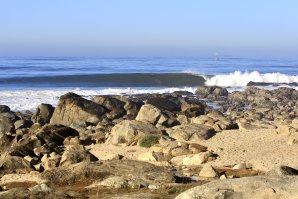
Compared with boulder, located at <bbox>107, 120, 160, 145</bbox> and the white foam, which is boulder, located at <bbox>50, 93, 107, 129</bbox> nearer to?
boulder, located at <bbox>107, 120, 160, 145</bbox>

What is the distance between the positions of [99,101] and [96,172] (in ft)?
50.7

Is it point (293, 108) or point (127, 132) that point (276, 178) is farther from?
point (293, 108)

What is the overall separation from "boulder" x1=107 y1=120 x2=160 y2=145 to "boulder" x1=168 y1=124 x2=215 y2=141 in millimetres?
613

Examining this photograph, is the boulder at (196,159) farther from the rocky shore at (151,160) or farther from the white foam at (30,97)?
the white foam at (30,97)

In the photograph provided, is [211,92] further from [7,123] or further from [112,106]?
[7,123]

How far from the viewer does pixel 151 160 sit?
15.7m

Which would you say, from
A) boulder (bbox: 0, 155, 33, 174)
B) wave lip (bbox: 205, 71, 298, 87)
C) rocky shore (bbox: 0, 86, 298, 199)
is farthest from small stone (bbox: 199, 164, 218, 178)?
wave lip (bbox: 205, 71, 298, 87)

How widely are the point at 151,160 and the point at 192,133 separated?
2576 millimetres

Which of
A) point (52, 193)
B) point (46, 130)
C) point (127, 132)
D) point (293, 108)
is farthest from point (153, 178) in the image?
point (293, 108)

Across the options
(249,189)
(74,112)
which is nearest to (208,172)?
(249,189)

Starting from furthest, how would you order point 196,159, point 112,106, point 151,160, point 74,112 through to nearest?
point 112,106
point 74,112
point 151,160
point 196,159

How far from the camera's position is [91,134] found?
20.4 m

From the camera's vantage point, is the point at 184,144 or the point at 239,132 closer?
the point at 184,144

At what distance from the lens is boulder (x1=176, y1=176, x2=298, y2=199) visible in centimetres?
817
